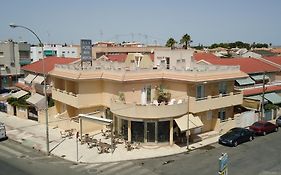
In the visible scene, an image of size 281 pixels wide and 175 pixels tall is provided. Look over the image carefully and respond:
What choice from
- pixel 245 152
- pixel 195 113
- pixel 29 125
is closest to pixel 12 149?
pixel 29 125

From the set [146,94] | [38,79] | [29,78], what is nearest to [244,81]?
[146,94]

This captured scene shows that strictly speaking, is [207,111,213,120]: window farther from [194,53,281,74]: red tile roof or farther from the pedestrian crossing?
[194,53,281,74]: red tile roof

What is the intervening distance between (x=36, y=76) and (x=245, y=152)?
3399 cm

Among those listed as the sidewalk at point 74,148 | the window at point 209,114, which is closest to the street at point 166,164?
the sidewalk at point 74,148

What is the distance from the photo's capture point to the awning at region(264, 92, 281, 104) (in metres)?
41.3

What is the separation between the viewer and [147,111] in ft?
95.8

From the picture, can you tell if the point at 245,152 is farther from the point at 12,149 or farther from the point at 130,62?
the point at 12,149

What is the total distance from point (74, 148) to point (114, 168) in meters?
6.48

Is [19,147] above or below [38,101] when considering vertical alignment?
below

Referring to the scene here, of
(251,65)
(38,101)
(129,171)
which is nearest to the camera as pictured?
(129,171)

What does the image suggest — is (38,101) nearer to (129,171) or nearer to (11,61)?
(129,171)

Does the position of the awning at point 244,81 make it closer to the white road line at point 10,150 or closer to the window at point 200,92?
the window at point 200,92

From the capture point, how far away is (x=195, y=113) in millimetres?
32719

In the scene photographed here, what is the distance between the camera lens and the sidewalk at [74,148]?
27578mm
